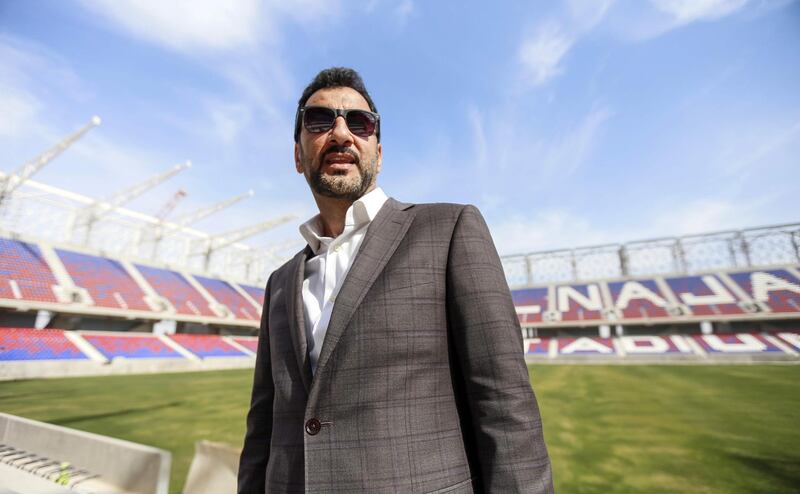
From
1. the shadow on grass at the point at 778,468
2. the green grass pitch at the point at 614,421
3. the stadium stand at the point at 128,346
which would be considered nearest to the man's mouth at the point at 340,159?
the green grass pitch at the point at 614,421

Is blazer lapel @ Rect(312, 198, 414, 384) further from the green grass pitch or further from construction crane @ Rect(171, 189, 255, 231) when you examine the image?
construction crane @ Rect(171, 189, 255, 231)

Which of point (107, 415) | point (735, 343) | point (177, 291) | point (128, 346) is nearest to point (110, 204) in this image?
point (177, 291)

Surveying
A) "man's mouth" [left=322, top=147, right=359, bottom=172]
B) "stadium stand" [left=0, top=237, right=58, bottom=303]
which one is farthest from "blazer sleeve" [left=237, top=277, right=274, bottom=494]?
"stadium stand" [left=0, top=237, right=58, bottom=303]

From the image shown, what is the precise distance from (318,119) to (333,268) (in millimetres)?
665

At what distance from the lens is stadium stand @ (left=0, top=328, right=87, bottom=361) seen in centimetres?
1551

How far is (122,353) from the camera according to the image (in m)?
18.8

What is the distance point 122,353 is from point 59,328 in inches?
233

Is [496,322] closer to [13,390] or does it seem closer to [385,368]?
[385,368]

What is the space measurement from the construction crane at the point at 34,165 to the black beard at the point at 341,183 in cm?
3762

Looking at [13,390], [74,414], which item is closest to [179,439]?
[74,414]

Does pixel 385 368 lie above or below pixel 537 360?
above

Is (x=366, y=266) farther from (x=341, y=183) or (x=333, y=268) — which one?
(x=341, y=183)

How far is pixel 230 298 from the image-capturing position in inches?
1233

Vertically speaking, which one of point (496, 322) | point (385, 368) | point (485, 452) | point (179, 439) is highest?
point (496, 322)
